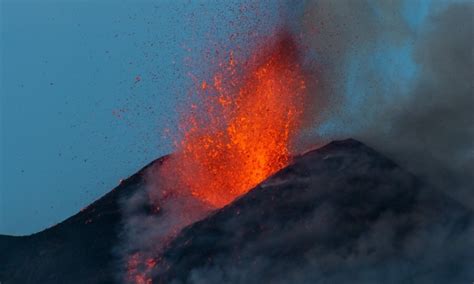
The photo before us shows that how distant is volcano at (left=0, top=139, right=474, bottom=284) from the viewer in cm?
1741

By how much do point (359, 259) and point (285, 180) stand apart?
4.08m

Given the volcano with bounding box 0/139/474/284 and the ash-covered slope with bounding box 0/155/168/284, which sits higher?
the ash-covered slope with bounding box 0/155/168/284

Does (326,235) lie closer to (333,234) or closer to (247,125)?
(333,234)

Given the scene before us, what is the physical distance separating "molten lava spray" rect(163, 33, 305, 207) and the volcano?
2195mm

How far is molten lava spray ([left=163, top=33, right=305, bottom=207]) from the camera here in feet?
79.5

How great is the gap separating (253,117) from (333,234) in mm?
7515

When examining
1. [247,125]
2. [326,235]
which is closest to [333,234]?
[326,235]

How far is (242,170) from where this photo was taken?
961 inches

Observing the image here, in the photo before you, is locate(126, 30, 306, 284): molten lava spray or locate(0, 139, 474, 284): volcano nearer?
locate(0, 139, 474, 284): volcano

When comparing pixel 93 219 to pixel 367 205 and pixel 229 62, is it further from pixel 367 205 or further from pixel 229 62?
pixel 367 205

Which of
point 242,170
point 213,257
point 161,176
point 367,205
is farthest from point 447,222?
point 161,176

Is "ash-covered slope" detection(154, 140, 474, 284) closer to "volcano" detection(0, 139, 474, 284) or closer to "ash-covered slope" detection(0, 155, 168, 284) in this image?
"volcano" detection(0, 139, 474, 284)

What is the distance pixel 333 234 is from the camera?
1827 cm

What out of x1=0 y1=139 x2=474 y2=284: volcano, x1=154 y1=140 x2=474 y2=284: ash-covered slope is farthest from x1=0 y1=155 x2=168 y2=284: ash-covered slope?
x1=154 y1=140 x2=474 y2=284: ash-covered slope
